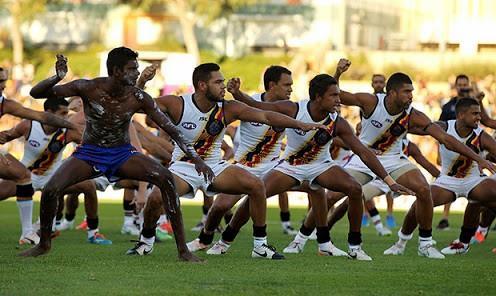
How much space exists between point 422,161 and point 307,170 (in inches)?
200

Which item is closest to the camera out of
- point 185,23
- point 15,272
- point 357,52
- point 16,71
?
point 15,272

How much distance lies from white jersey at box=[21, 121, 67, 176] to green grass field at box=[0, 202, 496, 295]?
179 centimetres

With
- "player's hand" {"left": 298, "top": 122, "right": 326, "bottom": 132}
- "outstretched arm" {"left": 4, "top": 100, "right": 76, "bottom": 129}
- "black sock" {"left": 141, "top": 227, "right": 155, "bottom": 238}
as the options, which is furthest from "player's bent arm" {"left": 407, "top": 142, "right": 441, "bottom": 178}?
"outstretched arm" {"left": 4, "top": 100, "right": 76, "bottom": 129}

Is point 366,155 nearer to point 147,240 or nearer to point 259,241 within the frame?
point 259,241

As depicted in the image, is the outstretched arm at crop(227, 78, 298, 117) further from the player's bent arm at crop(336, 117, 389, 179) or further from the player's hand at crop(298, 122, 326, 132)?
the player's hand at crop(298, 122, 326, 132)

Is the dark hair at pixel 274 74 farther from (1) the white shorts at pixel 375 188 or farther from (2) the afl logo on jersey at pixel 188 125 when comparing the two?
(1) the white shorts at pixel 375 188

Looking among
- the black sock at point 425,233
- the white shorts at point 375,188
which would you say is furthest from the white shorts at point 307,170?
the white shorts at point 375,188

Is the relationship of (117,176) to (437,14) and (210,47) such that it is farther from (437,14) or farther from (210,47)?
(210,47)

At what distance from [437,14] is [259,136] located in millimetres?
48481

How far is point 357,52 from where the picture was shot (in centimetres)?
6159

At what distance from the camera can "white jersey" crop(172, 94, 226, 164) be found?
15383mm

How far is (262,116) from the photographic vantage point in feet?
48.9

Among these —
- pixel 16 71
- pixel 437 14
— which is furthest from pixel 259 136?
pixel 437 14

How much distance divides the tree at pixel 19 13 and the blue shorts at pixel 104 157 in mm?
54573
